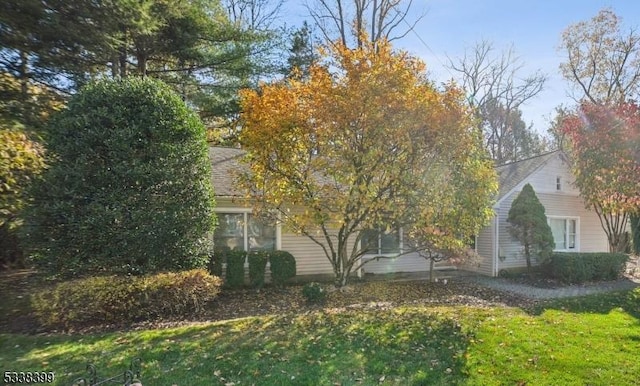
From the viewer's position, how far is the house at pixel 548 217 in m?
13.9

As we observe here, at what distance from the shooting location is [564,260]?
12156 mm

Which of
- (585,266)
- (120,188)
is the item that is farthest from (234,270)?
(585,266)

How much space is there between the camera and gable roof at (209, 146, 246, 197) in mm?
10962

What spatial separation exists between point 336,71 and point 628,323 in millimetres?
7402

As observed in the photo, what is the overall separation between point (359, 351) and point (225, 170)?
857 cm

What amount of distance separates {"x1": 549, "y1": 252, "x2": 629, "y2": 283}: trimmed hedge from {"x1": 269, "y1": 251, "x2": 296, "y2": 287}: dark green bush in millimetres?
8294

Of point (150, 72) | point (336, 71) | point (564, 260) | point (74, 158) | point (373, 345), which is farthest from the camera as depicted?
point (150, 72)

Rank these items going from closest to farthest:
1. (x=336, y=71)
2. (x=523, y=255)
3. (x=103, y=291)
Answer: (x=103, y=291), (x=336, y=71), (x=523, y=255)

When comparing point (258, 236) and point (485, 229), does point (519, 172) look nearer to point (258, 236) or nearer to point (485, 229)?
point (485, 229)

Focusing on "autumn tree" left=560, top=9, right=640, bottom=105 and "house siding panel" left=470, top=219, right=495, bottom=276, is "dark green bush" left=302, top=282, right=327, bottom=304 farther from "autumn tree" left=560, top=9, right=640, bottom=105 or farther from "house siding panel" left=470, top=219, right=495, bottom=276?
"autumn tree" left=560, top=9, right=640, bottom=105

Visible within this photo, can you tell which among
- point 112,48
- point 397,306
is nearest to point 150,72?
point 112,48

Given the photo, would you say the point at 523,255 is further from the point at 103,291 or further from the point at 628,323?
the point at 103,291

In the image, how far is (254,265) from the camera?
10578 millimetres

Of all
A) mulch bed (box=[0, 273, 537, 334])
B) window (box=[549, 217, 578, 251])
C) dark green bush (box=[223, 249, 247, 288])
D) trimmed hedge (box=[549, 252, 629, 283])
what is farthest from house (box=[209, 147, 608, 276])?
trimmed hedge (box=[549, 252, 629, 283])
